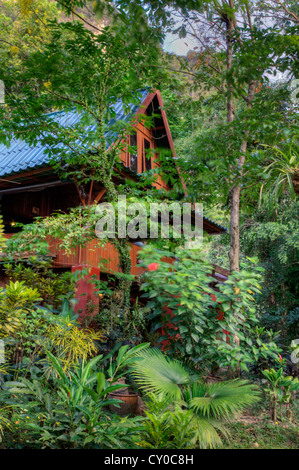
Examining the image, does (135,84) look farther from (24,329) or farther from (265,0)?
(265,0)

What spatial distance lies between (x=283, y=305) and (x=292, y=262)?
56.6 inches

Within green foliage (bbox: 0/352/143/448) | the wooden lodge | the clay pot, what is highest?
the wooden lodge

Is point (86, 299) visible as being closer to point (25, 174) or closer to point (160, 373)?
point (160, 373)

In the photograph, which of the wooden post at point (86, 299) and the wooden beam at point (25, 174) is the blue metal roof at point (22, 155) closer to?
the wooden beam at point (25, 174)

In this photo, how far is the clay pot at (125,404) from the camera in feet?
14.4

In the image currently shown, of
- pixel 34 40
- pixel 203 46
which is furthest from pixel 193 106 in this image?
pixel 34 40

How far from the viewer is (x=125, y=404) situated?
4.43m

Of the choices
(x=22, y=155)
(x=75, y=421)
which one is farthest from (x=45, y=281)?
(x=22, y=155)

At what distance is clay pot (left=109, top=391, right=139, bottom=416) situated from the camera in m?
4.37

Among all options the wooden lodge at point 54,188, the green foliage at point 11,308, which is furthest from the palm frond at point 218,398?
the wooden lodge at point 54,188

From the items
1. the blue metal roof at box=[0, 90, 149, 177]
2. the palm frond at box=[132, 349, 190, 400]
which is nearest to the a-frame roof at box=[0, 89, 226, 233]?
the blue metal roof at box=[0, 90, 149, 177]

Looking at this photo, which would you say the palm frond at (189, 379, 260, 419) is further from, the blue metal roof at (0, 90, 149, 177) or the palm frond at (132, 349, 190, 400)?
the blue metal roof at (0, 90, 149, 177)
